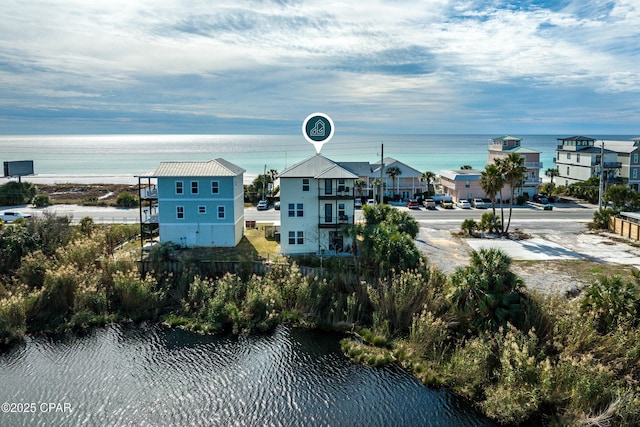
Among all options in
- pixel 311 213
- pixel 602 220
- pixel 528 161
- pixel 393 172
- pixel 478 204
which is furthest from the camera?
pixel 528 161

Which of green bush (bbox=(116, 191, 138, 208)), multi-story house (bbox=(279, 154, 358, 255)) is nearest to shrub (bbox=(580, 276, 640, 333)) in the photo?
multi-story house (bbox=(279, 154, 358, 255))

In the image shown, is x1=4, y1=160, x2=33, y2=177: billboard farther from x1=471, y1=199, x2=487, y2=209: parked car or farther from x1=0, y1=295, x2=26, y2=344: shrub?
x1=471, y1=199, x2=487, y2=209: parked car

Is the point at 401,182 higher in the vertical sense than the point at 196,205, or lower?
higher

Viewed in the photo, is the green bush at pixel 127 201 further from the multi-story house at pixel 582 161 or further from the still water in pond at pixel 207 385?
the multi-story house at pixel 582 161

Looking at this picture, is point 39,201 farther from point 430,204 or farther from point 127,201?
point 430,204

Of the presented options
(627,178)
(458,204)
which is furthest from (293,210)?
(627,178)

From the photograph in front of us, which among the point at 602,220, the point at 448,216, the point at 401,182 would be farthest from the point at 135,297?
the point at 401,182

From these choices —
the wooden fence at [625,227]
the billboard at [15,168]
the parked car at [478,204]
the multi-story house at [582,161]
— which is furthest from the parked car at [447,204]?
the billboard at [15,168]
